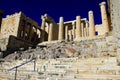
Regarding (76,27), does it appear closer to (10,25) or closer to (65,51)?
(10,25)

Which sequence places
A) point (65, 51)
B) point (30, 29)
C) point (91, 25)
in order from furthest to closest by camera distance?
point (30, 29) < point (91, 25) < point (65, 51)

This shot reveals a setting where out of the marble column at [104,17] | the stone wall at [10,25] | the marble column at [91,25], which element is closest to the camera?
the marble column at [104,17]

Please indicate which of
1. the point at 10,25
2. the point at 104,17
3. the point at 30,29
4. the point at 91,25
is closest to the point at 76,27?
the point at 91,25

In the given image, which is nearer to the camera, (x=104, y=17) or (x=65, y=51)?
(x=65, y=51)

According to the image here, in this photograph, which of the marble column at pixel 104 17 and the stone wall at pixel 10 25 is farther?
the stone wall at pixel 10 25

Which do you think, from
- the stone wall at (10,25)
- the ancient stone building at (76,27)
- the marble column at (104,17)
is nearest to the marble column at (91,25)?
the ancient stone building at (76,27)

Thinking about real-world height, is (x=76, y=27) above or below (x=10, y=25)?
below

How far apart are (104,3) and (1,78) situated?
20145 mm

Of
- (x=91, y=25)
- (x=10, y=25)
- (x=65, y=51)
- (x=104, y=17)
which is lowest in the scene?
(x=65, y=51)

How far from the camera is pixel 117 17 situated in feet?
17.3

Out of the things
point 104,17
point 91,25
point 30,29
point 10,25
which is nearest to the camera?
point 104,17

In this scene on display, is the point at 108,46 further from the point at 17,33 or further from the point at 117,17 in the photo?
the point at 17,33

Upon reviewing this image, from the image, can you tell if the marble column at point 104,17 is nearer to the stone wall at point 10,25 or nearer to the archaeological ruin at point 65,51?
the archaeological ruin at point 65,51

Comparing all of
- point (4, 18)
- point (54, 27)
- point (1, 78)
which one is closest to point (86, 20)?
point (54, 27)
